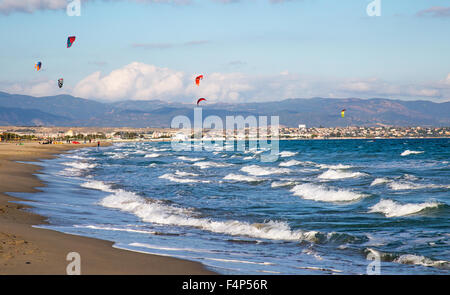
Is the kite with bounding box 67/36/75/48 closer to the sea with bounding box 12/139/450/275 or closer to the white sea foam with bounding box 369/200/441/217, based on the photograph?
the sea with bounding box 12/139/450/275

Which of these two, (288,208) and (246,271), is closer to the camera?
(246,271)

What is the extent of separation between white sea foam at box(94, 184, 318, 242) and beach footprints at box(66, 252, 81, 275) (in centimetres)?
624

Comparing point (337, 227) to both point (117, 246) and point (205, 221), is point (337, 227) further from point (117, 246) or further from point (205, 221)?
point (117, 246)

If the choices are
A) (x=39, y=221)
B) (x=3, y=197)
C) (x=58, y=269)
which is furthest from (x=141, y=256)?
(x=3, y=197)

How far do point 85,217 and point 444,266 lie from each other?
1110 cm

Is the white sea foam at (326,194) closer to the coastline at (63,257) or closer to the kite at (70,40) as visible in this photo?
the coastline at (63,257)

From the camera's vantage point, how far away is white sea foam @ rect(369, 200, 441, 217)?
18516 millimetres

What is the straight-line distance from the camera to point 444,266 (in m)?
11.1

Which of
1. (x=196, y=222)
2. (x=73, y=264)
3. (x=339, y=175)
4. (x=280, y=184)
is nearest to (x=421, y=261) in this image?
(x=73, y=264)

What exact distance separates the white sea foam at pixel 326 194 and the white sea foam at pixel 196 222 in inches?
272

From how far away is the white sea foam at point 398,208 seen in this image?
1852 centimetres

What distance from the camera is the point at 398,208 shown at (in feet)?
62.6

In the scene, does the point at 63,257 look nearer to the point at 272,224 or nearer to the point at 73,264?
the point at 73,264

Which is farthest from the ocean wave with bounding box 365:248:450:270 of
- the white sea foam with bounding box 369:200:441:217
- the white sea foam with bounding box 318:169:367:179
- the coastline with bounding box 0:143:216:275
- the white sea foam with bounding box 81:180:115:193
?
the white sea foam with bounding box 318:169:367:179
